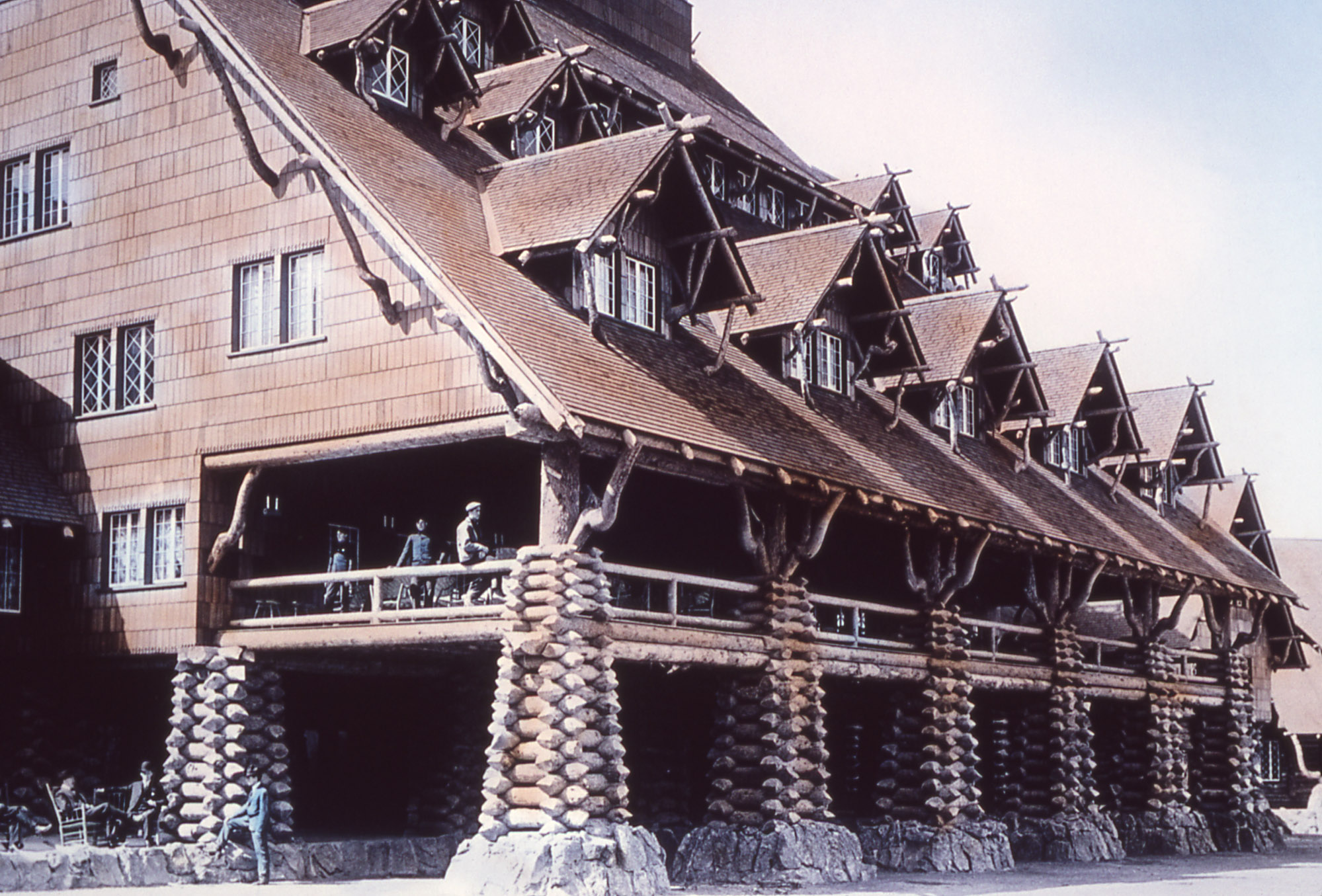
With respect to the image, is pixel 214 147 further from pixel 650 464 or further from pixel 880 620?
pixel 880 620

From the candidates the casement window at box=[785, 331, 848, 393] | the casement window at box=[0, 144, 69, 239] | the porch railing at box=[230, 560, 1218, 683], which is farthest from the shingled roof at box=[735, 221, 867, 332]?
the casement window at box=[0, 144, 69, 239]

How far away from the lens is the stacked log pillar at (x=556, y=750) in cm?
2275

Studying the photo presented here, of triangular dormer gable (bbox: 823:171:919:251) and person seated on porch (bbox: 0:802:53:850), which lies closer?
person seated on porch (bbox: 0:802:53:850)

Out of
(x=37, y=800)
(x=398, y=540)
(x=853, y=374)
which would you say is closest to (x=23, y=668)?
(x=37, y=800)

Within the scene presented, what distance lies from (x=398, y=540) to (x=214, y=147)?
7192 millimetres

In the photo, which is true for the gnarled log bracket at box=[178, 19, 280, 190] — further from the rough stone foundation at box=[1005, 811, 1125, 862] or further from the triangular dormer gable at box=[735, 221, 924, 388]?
the rough stone foundation at box=[1005, 811, 1125, 862]

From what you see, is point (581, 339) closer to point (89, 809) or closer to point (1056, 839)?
point (89, 809)

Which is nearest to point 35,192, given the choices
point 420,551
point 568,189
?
point 568,189

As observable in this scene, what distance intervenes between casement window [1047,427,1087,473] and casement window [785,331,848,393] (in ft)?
30.7

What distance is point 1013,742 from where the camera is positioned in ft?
122

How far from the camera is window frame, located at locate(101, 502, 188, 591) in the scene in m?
27.1

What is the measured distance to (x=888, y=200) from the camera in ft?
144

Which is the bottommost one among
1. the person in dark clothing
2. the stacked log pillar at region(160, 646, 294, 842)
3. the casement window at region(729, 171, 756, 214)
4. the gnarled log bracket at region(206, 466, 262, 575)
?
the person in dark clothing

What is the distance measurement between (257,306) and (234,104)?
3036 millimetres
